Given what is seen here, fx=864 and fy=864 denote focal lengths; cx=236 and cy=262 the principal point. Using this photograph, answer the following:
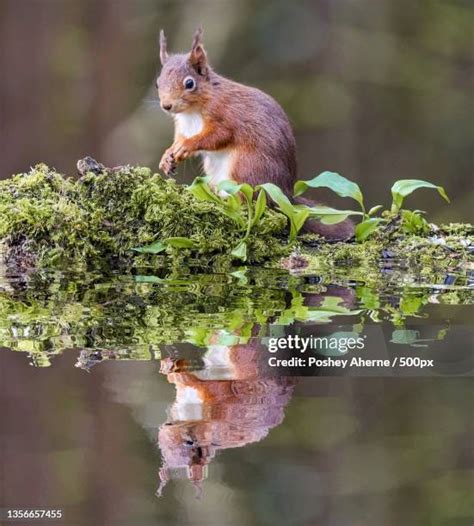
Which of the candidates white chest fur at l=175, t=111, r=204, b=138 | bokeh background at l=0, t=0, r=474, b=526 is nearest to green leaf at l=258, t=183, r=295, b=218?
white chest fur at l=175, t=111, r=204, b=138

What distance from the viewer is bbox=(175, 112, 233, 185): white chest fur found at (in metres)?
2.69

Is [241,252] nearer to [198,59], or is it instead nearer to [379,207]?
[379,207]

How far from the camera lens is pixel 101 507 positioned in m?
1.23

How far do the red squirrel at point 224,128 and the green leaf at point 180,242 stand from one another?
515mm

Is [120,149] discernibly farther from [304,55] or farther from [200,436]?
[200,436]

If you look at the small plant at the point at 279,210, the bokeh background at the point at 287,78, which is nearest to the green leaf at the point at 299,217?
the small plant at the point at 279,210

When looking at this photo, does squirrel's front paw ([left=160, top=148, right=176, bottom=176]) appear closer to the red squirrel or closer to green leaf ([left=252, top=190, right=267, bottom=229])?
the red squirrel

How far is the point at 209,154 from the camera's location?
276 cm

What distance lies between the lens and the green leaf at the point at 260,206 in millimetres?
2129

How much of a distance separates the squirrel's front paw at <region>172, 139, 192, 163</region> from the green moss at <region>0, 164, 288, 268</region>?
1.24 feet

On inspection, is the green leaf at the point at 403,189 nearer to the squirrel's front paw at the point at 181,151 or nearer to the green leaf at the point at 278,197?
the green leaf at the point at 278,197

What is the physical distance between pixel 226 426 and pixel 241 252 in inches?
33.3

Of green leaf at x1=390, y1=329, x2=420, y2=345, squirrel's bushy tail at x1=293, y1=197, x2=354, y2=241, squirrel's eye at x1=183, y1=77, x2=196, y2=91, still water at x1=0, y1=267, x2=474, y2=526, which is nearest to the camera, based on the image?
still water at x1=0, y1=267, x2=474, y2=526

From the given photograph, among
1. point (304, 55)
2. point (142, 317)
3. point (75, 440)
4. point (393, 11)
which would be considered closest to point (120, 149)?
point (304, 55)
